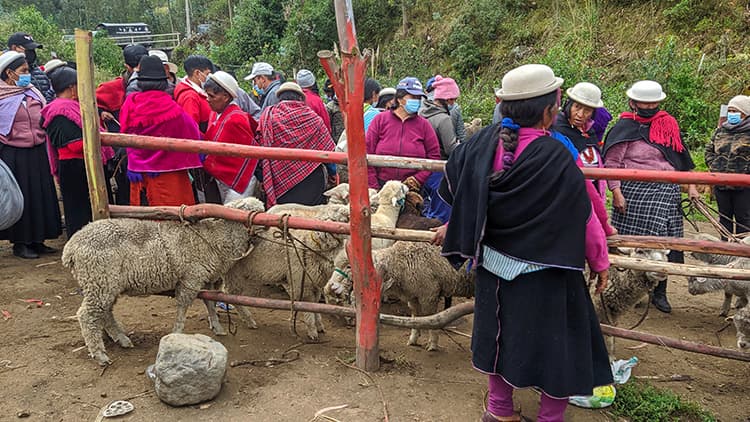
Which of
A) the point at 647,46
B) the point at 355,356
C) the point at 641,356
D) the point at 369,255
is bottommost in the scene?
the point at 641,356

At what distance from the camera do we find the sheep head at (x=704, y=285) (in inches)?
207

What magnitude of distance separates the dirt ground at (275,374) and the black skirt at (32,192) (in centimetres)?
115

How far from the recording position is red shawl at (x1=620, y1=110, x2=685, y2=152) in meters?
5.17

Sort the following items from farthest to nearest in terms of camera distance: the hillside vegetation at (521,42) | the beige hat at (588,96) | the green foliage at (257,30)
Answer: the green foliage at (257,30) → the hillside vegetation at (521,42) → the beige hat at (588,96)

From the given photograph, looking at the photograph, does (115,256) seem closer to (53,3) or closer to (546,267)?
(546,267)

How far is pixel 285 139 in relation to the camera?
5543 mm

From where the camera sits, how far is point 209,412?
3488mm

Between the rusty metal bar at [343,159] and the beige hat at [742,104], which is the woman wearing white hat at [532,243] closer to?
the rusty metal bar at [343,159]

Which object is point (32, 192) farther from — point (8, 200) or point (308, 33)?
point (308, 33)

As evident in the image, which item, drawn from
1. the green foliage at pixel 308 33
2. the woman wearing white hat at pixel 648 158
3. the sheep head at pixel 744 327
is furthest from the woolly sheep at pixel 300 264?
the green foliage at pixel 308 33

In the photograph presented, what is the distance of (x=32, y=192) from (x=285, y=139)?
3.23 meters

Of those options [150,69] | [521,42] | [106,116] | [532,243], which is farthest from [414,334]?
[521,42]

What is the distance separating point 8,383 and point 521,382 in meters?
3.29

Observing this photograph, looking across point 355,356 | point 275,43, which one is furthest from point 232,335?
point 275,43
